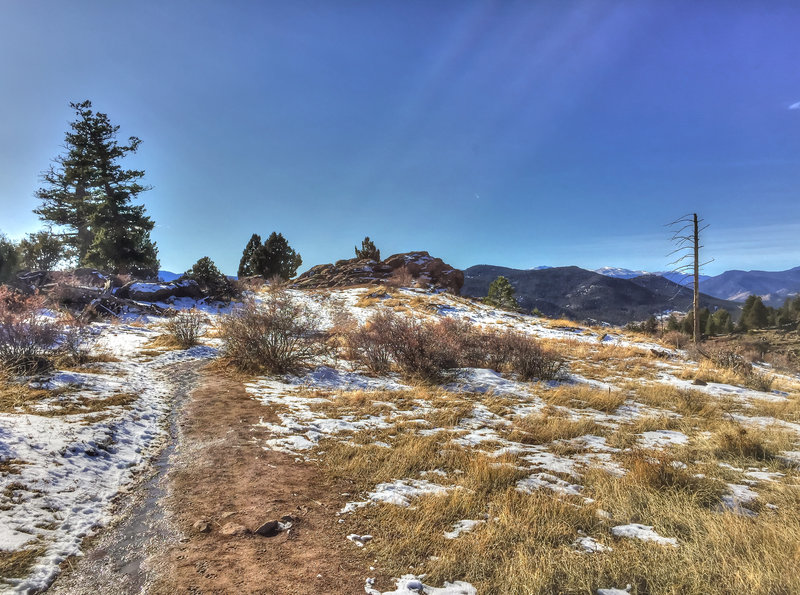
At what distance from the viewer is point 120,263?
28.7 meters

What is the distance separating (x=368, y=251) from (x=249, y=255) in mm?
20934

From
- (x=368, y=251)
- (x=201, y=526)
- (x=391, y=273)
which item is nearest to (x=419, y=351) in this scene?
(x=201, y=526)

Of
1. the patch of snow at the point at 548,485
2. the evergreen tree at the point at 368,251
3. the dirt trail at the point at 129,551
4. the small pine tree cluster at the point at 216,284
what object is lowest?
the dirt trail at the point at 129,551

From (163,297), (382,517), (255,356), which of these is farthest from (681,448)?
(163,297)

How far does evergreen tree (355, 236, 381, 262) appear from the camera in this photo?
60.9 metres

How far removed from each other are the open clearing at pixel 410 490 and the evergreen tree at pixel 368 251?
53.0 m

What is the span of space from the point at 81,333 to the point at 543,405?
1348 centimetres

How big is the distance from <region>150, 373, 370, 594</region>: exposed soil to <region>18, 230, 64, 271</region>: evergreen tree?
46308mm

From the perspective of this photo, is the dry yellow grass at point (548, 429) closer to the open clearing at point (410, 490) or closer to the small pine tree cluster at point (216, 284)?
the open clearing at point (410, 490)

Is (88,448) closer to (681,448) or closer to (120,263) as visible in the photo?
(681,448)

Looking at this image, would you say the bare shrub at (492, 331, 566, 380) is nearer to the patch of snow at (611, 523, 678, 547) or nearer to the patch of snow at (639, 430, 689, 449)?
the patch of snow at (639, 430, 689, 449)

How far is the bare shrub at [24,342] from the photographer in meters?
7.26

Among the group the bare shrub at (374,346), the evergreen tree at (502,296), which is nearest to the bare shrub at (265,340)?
the bare shrub at (374,346)

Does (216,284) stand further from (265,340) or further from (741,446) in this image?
(741,446)
